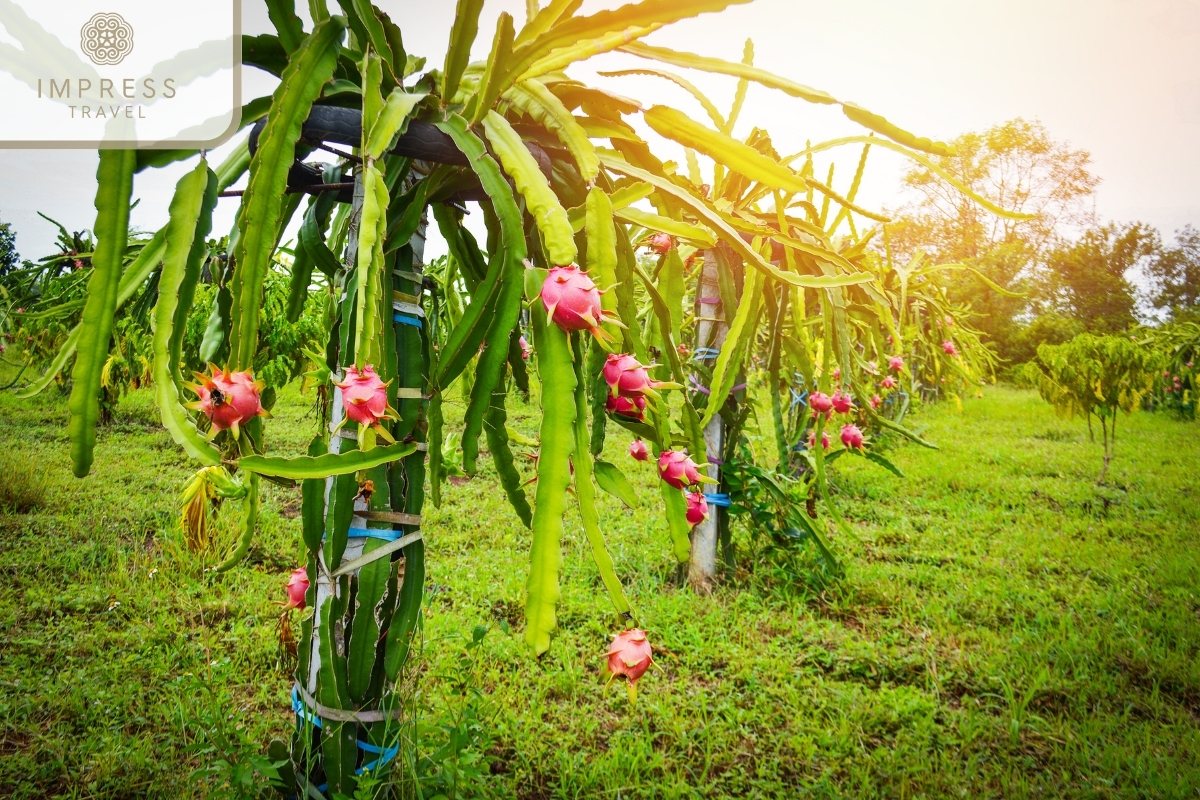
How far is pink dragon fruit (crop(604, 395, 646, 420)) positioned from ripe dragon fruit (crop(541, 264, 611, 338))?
148 millimetres

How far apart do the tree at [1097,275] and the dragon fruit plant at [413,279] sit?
926cm

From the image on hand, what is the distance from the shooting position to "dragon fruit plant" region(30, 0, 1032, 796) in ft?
1.88

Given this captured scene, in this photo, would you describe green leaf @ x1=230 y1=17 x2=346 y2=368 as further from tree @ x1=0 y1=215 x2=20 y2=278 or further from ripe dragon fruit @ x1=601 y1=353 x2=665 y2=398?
tree @ x1=0 y1=215 x2=20 y2=278

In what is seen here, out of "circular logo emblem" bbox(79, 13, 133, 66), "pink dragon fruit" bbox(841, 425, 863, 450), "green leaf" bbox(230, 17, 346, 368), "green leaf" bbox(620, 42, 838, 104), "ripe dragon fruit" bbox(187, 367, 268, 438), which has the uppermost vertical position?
"green leaf" bbox(620, 42, 838, 104)

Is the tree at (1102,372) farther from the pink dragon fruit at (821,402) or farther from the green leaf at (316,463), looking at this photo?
the green leaf at (316,463)

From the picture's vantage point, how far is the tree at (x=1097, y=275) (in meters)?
8.13

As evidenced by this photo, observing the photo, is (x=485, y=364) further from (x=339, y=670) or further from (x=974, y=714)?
(x=974, y=714)

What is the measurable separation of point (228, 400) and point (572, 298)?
31 centimetres

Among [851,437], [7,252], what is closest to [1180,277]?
[851,437]

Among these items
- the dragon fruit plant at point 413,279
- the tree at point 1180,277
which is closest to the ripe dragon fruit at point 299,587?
the dragon fruit plant at point 413,279

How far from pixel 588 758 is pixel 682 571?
0.88 meters

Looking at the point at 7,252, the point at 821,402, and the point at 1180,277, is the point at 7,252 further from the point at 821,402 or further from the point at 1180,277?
the point at 1180,277

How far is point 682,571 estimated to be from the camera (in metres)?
2.06

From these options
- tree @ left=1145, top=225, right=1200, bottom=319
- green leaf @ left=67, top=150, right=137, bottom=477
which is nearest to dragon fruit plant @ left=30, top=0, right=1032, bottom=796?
green leaf @ left=67, top=150, right=137, bottom=477
